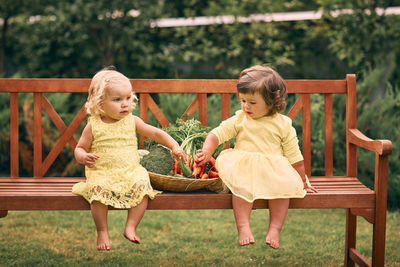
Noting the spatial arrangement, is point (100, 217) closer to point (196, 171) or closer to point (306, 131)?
point (196, 171)

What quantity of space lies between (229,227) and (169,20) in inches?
147

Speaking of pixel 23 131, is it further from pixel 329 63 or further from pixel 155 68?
pixel 329 63

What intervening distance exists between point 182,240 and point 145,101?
4.22 feet

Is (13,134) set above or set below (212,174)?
above

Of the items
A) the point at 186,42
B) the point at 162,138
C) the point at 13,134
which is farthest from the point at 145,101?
the point at 186,42

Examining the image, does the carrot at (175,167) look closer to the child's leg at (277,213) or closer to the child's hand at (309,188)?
the child's leg at (277,213)

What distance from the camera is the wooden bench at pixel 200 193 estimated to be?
125 inches

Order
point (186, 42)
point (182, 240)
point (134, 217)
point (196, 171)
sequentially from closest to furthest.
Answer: point (134, 217)
point (196, 171)
point (182, 240)
point (186, 42)

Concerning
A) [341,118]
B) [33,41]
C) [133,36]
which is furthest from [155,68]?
[341,118]

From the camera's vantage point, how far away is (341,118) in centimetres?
538

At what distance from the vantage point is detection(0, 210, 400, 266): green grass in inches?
156

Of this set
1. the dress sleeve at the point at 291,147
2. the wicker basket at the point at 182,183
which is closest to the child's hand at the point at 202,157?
the wicker basket at the point at 182,183

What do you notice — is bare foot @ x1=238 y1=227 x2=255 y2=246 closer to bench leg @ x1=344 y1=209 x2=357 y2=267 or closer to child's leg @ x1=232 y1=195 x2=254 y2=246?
child's leg @ x1=232 y1=195 x2=254 y2=246

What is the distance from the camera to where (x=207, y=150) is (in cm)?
325
